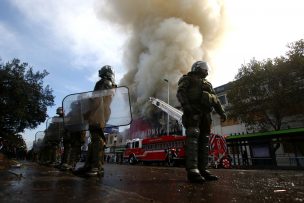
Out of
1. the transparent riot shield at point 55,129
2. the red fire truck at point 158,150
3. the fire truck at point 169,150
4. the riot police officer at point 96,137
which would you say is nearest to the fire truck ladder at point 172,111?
the fire truck at point 169,150

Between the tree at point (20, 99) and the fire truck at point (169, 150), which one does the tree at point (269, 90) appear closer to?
the fire truck at point (169, 150)

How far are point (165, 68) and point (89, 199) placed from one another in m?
39.1

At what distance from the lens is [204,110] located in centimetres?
396

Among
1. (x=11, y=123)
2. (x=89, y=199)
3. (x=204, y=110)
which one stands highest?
(x=11, y=123)

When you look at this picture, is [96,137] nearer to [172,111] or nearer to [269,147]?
[269,147]

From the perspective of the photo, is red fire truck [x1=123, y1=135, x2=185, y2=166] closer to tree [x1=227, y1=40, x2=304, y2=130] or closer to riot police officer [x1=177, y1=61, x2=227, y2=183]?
tree [x1=227, y1=40, x2=304, y2=130]

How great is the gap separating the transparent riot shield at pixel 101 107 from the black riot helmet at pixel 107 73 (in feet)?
1.25

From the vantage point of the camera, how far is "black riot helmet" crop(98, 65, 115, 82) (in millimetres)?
4348

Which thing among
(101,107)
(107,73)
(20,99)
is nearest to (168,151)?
(20,99)

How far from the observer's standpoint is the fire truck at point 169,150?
1667 centimetres

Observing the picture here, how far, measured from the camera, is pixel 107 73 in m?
4.36

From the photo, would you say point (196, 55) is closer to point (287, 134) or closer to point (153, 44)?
point (153, 44)

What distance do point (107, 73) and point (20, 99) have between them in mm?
16352

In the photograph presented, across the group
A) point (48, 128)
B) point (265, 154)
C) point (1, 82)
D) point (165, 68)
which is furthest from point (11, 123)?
point (165, 68)
